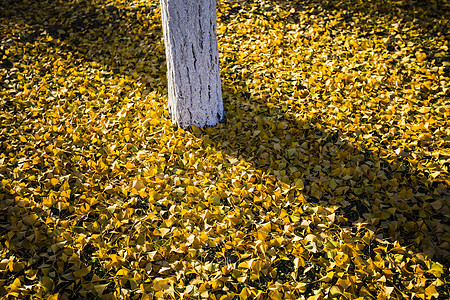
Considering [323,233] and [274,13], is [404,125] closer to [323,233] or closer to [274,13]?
[323,233]

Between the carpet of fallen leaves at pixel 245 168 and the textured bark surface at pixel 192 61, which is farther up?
the textured bark surface at pixel 192 61

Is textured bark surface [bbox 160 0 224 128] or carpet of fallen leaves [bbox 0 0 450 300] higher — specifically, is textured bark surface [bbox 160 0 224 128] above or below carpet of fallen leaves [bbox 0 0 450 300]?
above

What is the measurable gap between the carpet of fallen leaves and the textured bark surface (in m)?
0.20

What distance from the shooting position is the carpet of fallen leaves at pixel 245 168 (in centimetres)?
186

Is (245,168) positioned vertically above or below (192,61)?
below

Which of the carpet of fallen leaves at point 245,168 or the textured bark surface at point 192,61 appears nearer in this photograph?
the carpet of fallen leaves at point 245,168

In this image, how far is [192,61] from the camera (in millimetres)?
2527

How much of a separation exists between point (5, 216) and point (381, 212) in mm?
2668

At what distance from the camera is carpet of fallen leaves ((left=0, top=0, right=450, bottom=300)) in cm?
186

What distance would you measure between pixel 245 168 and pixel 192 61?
0.98m

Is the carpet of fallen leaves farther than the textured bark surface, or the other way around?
the textured bark surface

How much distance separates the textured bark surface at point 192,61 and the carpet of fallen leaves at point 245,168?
20 centimetres

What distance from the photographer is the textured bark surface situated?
7.75ft

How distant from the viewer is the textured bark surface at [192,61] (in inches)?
93.0
